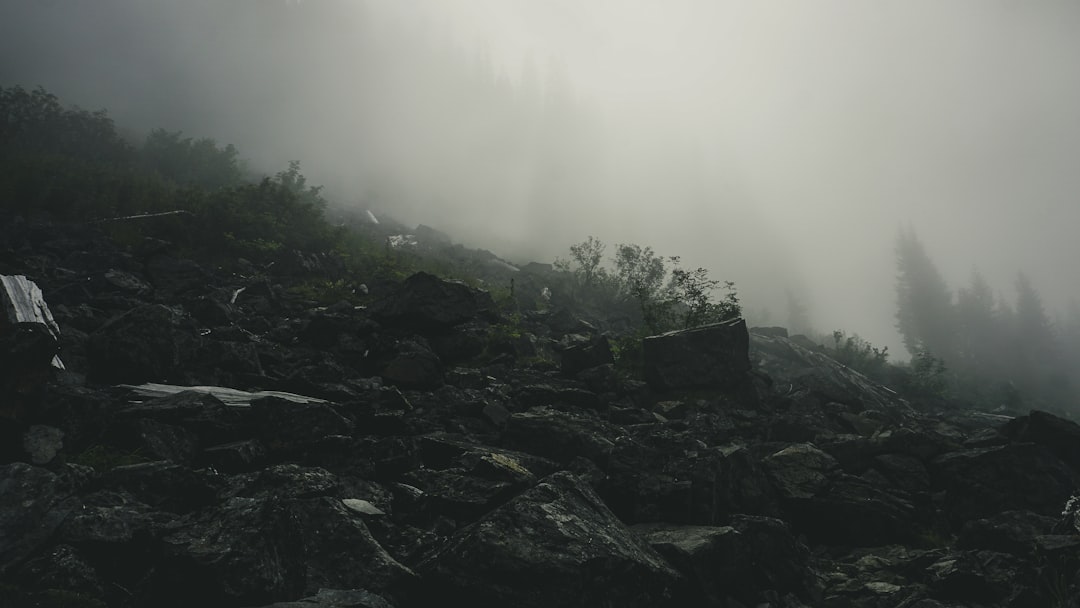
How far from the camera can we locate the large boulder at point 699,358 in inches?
550

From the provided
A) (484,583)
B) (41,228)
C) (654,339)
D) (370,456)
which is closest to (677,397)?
(654,339)

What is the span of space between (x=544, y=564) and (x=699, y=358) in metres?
10.7

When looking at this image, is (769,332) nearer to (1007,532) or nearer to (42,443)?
(1007,532)

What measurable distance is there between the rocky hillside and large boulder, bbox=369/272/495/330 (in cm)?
9

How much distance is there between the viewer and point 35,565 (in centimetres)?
397

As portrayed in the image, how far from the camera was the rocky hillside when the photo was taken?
4.41 m

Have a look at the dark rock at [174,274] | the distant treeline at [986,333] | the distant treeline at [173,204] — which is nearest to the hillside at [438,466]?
the dark rock at [174,274]

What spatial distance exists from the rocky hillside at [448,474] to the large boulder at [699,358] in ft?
0.20

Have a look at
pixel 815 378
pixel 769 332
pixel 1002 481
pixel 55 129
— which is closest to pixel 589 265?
pixel 769 332

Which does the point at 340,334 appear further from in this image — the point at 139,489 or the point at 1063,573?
the point at 1063,573

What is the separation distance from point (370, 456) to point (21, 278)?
243 inches

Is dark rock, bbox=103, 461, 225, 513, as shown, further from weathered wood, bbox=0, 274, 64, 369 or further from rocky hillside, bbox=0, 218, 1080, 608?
weathered wood, bbox=0, 274, 64, 369

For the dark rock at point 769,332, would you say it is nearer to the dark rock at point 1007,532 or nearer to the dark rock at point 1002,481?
the dark rock at point 1002,481

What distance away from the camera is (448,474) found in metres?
7.06
